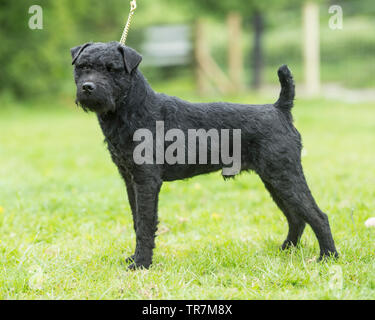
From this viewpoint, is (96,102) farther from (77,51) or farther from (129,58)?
(77,51)

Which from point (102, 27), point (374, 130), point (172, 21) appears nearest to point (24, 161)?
point (374, 130)

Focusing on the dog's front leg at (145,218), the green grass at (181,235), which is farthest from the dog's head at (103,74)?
the green grass at (181,235)

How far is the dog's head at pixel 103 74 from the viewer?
3432 millimetres

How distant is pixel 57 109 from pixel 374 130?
10.4m

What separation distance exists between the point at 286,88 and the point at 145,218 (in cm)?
166

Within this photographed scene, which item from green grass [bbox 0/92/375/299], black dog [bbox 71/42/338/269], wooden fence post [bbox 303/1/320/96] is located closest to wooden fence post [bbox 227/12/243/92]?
wooden fence post [bbox 303/1/320/96]

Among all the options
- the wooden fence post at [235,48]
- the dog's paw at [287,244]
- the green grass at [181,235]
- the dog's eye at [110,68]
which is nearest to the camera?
the green grass at [181,235]

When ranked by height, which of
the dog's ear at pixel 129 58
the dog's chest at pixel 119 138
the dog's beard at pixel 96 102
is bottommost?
the dog's chest at pixel 119 138

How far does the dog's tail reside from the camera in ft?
12.9

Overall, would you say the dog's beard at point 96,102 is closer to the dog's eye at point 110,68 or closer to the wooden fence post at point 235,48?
the dog's eye at point 110,68

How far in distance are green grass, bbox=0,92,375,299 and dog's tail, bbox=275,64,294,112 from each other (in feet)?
4.18

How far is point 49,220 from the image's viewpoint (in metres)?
4.98

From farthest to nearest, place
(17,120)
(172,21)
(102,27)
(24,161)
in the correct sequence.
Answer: (172,21)
(102,27)
(17,120)
(24,161)
